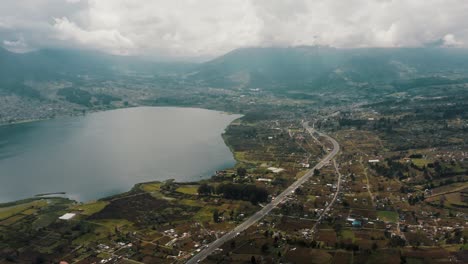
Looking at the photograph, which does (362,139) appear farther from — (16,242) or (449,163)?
(16,242)

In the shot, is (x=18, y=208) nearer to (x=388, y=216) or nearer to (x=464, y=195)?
(x=388, y=216)

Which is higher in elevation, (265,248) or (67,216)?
(265,248)

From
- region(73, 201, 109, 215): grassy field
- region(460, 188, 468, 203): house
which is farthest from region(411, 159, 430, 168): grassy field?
region(73, 201, 109, 215): grassy field

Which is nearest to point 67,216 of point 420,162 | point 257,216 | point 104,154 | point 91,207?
point 91,207

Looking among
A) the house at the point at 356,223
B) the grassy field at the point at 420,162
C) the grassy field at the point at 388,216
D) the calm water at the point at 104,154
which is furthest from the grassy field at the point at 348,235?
the calm water at the point at 104,154

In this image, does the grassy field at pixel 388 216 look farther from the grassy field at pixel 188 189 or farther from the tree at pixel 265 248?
the grassy field at pixel 188 189

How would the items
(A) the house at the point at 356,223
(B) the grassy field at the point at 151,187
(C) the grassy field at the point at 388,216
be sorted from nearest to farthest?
1. (A) the house at the point at 356,223
2. (C) the grassy field at the point at 388,216
3. (B) the grassy field at the point at 151,187

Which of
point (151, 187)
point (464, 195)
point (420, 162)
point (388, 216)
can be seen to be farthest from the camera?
point (420, 162)

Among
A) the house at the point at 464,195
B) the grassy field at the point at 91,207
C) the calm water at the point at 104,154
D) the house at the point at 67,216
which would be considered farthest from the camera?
the calm water at the point at 104,154

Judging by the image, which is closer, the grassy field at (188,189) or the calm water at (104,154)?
the grassy field at (188,189)
